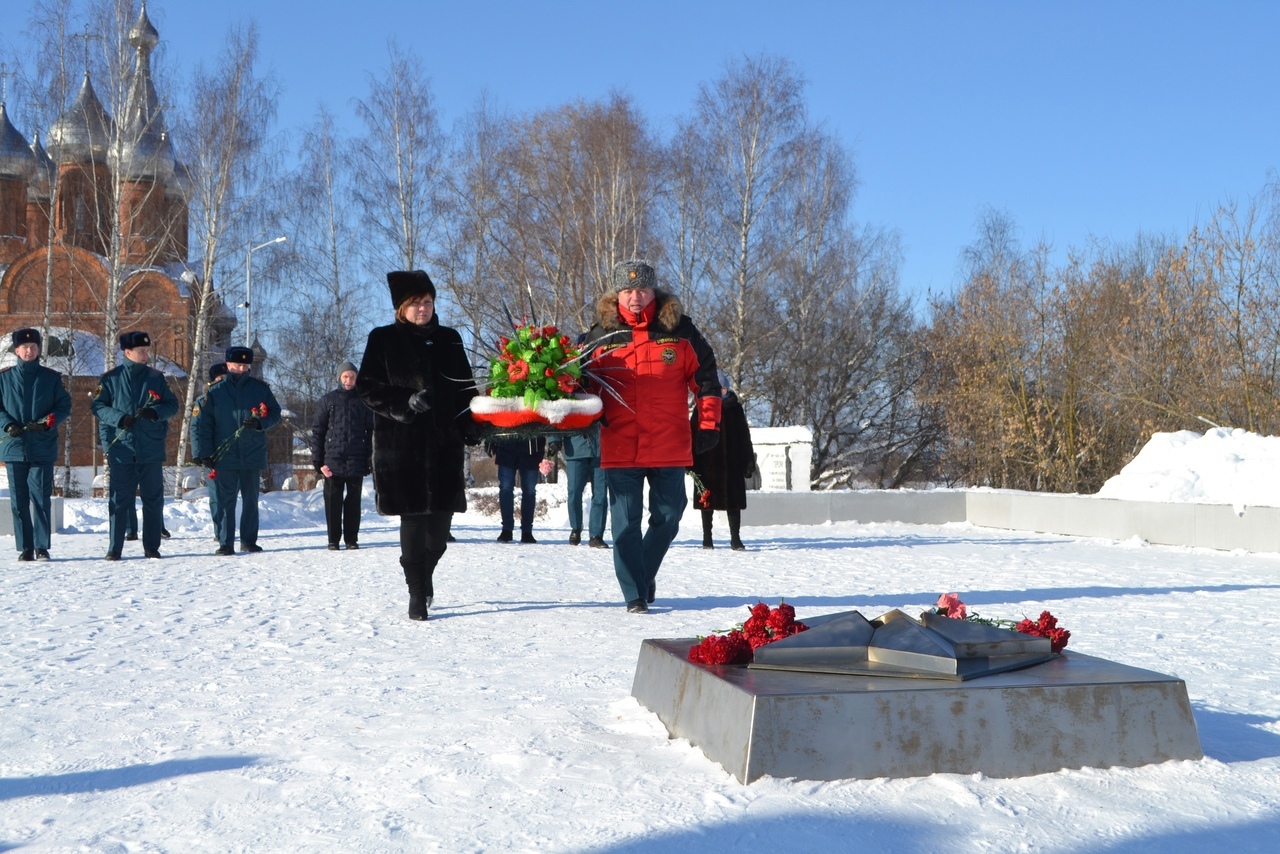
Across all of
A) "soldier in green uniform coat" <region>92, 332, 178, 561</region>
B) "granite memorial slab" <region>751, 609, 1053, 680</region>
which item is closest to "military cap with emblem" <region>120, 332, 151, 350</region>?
"soldier in green uniform coat" <region>92, 332, 178, 561</region>

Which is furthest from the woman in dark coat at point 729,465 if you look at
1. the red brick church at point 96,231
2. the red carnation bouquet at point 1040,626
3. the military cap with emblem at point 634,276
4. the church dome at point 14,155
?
the church dome at point 14,155

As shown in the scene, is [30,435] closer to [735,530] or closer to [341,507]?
[341,507]

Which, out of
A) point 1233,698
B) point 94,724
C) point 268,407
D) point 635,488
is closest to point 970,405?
point 268,407

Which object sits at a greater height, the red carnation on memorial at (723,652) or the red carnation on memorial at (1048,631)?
the red carnation on memorial at (1048,631)

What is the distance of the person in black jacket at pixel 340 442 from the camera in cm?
1147

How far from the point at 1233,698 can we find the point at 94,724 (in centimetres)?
386

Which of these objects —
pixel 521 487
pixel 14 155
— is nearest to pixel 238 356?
pixel 521 487

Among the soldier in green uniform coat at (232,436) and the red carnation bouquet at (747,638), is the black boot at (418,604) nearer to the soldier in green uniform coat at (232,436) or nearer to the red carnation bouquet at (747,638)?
the red carnation bouquet at (747,638)

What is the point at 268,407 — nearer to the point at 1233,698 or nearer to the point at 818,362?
the point at 1233,698

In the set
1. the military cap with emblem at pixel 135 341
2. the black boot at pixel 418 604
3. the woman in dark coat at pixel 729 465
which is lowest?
the black boot at pixel 418 604

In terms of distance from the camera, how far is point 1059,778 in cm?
329

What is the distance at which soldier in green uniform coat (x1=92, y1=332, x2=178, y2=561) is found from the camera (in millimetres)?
10469

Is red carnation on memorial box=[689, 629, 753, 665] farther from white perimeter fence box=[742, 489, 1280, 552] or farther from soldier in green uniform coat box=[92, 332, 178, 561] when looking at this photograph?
white perimeter fence box=[742, 489, 1280, 552]

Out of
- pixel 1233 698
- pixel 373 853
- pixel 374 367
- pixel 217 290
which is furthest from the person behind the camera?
pixel 217 290
